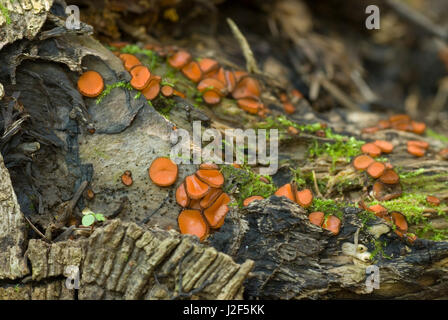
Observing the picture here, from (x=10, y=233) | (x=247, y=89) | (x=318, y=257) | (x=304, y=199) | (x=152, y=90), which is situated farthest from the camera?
(x=247, y=89)

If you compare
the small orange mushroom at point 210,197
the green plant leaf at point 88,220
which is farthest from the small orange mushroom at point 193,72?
the green plant leaf at point 88,220

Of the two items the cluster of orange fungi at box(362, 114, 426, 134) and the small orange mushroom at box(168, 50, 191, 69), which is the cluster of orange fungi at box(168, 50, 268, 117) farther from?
the cluster of orange fungi at box(362, 114, 426, 134)

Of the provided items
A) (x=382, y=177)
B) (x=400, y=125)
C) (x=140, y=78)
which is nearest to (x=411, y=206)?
(x=382, y=177)

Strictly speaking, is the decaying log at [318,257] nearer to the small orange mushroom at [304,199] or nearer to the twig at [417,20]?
the small orange mushroom at [304,199]

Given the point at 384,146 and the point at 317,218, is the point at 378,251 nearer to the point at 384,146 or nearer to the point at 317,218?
the point at 317,218

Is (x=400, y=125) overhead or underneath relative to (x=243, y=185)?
overhead

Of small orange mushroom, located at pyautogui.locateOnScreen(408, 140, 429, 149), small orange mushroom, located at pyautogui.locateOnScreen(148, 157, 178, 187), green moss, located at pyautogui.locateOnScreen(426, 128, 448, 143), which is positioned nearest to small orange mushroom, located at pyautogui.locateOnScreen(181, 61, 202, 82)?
small orange mushroom, located at pyautogui.locateOnScreen(148, 157, 178, 187)
